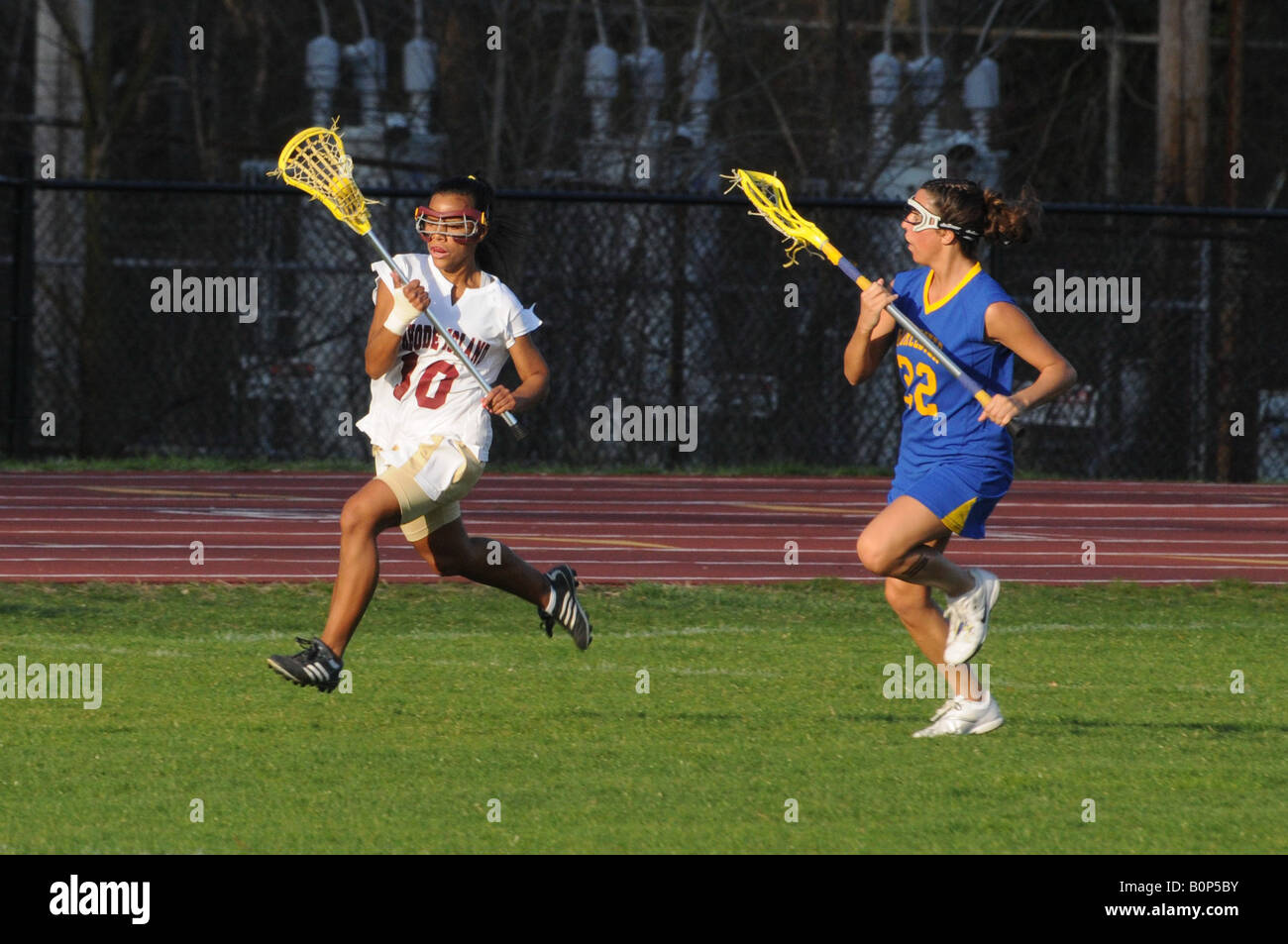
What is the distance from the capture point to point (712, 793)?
20.5 feet

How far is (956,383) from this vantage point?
23.7 ft

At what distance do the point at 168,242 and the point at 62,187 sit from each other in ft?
4.10

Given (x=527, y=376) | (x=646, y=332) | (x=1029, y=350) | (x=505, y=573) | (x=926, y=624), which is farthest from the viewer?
(x=646, y=332)

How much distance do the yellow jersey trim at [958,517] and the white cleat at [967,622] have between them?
19 centimetres

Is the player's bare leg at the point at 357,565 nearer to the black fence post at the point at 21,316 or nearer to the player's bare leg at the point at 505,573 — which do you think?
the player's bare leg at the point at 505,573

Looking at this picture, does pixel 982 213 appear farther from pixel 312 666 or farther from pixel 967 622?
pixel 312 666

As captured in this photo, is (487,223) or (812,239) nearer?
(812,239)

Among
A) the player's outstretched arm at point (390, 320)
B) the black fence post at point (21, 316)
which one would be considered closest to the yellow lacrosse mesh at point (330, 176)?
the player's outstretched arm at point (390, 320)

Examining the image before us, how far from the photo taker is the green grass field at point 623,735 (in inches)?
227

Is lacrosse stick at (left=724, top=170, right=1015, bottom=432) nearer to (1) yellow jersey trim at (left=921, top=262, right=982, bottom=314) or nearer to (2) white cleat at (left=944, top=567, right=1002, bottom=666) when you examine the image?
(1) yellow jersey trim at (left=921, top=262, right=982, bottom=314)

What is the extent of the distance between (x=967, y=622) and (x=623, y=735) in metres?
1.24

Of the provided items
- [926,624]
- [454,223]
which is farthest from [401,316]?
[926,624]

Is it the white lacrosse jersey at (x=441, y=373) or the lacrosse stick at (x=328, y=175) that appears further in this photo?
the lacrosse stick at (x=328, y=175)

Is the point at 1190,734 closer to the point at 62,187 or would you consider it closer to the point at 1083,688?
the point at 1083,688
